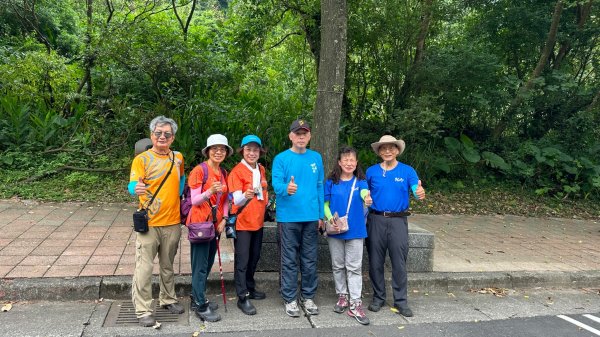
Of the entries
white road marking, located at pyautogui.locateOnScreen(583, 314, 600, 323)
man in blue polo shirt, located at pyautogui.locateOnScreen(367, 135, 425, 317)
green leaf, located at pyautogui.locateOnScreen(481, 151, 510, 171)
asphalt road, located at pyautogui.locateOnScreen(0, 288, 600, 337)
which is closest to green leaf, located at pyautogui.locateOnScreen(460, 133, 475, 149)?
green leaf, located at pyautogui.locateOnScreen(481, 151, 510, 171)

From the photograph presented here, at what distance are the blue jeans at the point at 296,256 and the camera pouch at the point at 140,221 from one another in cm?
127

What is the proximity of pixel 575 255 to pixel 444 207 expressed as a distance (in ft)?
9.70

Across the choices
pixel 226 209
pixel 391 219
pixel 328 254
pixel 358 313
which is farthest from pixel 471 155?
pixel 226 209

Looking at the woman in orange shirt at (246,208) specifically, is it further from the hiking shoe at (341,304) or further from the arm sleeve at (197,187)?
the hiking shoe at (341,304)

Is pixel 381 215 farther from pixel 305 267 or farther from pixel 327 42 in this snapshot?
→ pixel 327 42

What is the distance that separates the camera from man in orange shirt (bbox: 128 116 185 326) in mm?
3758

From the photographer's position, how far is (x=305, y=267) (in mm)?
4309

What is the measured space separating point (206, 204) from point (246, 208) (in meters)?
0.41

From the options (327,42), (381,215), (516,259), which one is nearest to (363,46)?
(327,42)

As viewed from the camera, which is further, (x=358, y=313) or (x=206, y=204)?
(x=358, y=313)

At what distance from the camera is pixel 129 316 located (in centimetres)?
400

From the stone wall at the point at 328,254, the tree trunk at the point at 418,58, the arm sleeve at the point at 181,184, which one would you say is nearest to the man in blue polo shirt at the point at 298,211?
the stone wall at the point at 328,254

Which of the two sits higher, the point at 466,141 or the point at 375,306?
the point at 466,141

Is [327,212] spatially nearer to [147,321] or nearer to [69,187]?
[147,321]
